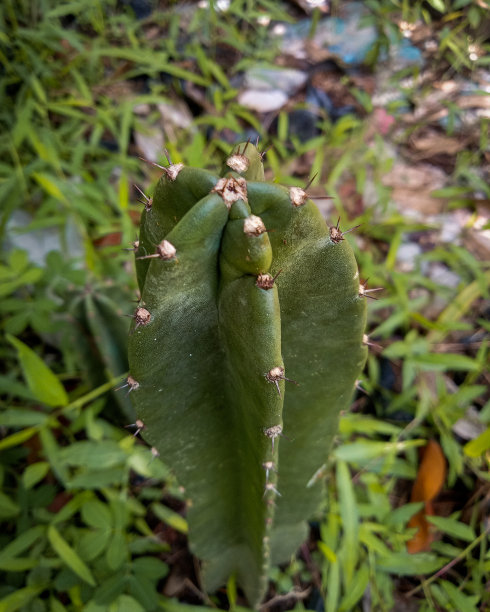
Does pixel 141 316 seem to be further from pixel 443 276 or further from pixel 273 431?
pixel 443 276

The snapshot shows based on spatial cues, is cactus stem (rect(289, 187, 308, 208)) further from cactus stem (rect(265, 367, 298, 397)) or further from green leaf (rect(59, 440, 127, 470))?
green leaf (rect(59, 440, 127, 470))

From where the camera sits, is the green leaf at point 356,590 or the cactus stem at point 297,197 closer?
the cactus stem at point 297,197

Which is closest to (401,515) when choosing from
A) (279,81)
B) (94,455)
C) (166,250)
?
(94,455)

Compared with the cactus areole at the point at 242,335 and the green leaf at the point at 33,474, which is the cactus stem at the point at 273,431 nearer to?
the cactus areole at the point at 242,335

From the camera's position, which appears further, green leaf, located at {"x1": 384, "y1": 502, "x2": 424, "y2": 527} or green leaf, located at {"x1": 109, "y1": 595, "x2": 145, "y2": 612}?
green leaf, located at {"x1": 384, "y1": 502, "x2": 424, "y2": 527}

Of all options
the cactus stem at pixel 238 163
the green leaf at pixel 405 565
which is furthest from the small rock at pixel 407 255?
the cactus stem at pixel 238 163

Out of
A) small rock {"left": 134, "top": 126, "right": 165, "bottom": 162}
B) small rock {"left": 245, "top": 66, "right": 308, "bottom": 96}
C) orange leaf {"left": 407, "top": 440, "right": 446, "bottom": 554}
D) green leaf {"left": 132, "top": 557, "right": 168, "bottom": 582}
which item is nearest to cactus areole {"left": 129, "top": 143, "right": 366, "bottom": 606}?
green leaf {"left": 132, "top": 557, "right": 168, "bottom": 582}

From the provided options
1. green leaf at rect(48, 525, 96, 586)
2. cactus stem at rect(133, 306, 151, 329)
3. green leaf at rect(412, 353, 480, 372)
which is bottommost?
green leaf at rect(48, 525, 96, 586)
